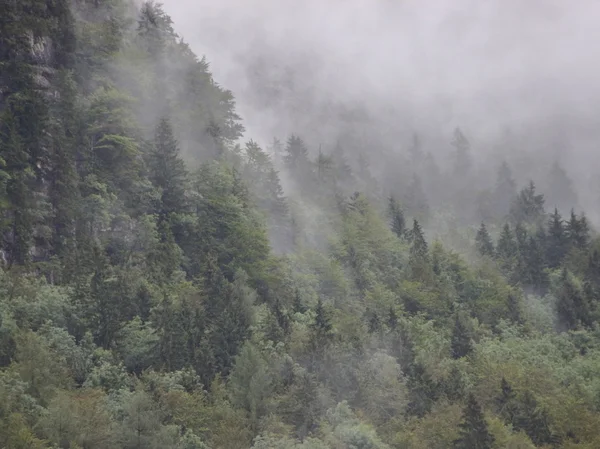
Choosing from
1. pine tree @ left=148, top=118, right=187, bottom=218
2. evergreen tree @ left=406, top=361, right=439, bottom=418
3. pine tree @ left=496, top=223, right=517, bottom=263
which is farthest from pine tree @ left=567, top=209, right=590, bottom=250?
pine tree @ left=148, top=118, right=187, bottom=218

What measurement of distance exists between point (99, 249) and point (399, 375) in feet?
73.1

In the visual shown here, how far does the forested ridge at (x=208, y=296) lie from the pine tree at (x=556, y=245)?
0.67ft

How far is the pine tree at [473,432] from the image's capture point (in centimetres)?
3575

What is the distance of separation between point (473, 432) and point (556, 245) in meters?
51.2

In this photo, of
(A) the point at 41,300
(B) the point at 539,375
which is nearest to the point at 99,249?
(A) the point at 41,300

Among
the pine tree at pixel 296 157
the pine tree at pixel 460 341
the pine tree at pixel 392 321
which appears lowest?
the pine tree at pixel 460 341

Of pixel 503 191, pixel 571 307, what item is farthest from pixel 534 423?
pixel 503 191

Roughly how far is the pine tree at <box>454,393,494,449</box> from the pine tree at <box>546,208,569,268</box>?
1895 inches

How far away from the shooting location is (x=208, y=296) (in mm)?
47031

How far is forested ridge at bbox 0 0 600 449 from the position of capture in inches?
1404

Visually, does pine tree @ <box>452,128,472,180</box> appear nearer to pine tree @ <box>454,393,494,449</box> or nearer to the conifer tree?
the conifer tree

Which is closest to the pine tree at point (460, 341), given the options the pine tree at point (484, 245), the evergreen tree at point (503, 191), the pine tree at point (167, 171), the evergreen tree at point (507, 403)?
the evergreen tree at point (507, 403)

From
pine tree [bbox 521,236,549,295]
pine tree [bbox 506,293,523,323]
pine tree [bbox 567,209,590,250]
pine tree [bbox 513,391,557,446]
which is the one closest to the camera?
pine tree [bbox 513,391,557,446]

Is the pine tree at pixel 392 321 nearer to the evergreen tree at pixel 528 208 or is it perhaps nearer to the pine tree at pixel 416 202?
the pine tree at pixel 416 202
